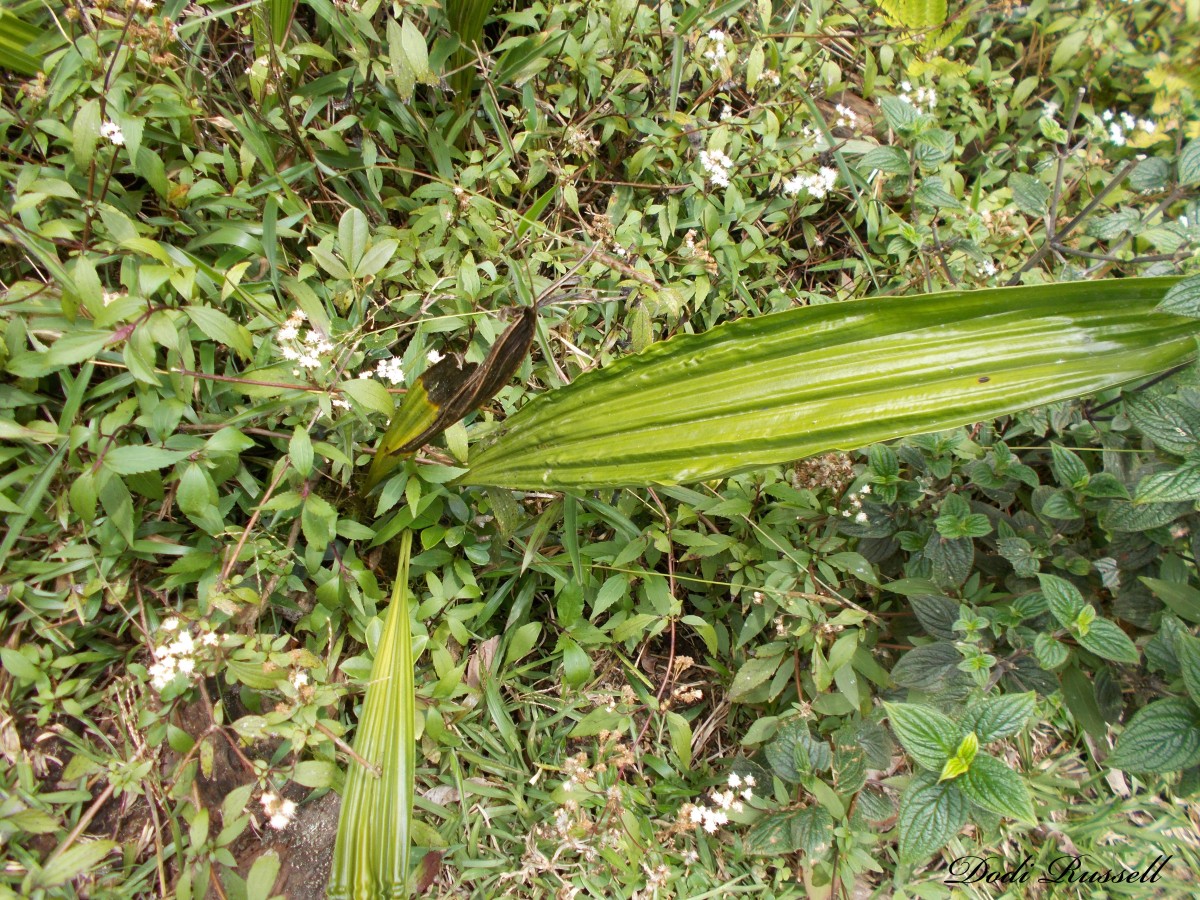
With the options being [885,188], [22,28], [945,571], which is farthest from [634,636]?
[22,28]

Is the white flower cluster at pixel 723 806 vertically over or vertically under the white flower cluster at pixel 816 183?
under

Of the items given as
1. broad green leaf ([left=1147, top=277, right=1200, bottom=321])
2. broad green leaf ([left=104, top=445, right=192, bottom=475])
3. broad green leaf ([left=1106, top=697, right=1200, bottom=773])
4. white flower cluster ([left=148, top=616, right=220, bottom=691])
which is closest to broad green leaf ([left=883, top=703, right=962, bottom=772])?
broad green leaf ([left=1106, top=697, right=1200, bottom=773])

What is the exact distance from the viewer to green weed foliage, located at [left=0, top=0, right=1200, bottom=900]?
1.29 metres

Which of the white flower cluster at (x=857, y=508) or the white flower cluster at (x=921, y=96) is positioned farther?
the white flower cluster at (x=921, y=96)

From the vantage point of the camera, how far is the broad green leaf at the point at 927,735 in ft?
4.14

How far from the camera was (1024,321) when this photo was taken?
1113 millimetres

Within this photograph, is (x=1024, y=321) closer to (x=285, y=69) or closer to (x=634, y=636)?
(x=634, y=636)

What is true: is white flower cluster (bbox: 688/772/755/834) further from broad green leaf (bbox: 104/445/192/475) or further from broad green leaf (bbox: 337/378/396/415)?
broad green leaf (bbox: 104/445/192/475)

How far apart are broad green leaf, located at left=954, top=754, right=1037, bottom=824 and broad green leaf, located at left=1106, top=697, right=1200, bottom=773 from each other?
17 centimetres

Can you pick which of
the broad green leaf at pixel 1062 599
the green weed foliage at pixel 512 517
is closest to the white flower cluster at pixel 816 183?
the green weed foliage at pixel 512 517

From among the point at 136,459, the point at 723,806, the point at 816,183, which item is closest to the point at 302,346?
the point at 136,459

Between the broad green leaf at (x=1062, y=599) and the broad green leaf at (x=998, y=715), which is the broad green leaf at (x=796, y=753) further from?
the broad green leaf at (x=1062, y=599)

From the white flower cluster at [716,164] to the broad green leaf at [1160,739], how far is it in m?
Answer: 1.45

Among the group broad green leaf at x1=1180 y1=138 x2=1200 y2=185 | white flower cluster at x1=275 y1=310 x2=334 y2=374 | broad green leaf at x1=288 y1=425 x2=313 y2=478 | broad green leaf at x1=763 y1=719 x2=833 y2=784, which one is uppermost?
white flower cluster at x1=275 y1=310 x2=334 y2=374
